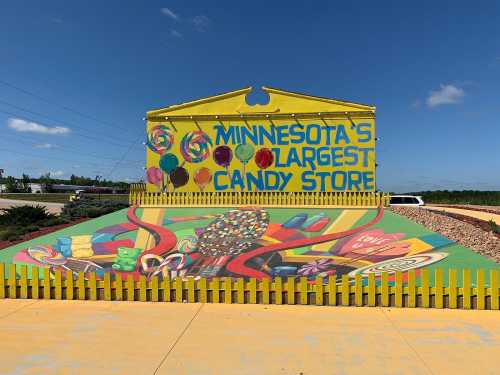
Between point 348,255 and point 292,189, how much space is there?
7387 mm

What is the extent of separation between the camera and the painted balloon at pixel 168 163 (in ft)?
53.7

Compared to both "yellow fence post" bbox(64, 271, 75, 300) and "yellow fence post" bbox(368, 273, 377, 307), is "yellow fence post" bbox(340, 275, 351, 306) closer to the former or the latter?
"yellow fence post" bbox(368, 273, 377, 307)

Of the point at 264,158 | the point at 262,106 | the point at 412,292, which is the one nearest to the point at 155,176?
the point at 264,158

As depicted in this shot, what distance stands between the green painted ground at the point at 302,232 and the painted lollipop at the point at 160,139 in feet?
13.1

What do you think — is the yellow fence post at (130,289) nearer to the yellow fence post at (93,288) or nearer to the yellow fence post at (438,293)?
the yellow fence post at (93,288)

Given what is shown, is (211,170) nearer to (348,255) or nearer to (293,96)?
(293,96)

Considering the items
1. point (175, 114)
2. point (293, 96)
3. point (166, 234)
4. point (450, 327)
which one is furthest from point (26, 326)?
point (293, 96)

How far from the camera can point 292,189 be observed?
51.8ft

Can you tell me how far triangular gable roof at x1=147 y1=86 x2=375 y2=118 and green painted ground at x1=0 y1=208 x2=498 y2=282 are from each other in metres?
5.41

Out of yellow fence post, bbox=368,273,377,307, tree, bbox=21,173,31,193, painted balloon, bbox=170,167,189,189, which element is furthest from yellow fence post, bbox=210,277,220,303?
tree, bbox=21,173,31,193

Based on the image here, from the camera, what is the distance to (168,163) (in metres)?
16.4

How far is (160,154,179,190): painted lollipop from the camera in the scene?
16.4 metres

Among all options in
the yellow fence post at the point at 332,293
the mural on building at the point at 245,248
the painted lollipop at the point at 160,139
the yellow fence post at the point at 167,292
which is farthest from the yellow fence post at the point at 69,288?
the painted lollipop at the point at 160,139

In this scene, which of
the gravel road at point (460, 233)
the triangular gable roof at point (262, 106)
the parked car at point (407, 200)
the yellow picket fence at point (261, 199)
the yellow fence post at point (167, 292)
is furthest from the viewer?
the parked car at point (407, 200)
